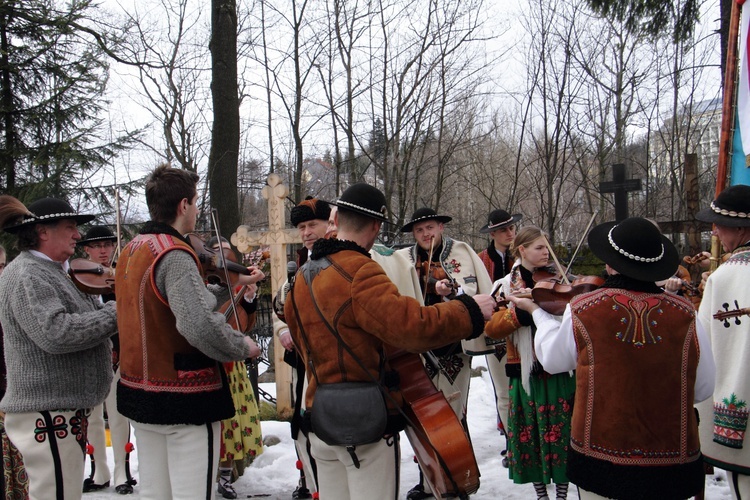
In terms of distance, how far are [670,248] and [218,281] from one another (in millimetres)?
2784

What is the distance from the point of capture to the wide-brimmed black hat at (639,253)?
2395 mm

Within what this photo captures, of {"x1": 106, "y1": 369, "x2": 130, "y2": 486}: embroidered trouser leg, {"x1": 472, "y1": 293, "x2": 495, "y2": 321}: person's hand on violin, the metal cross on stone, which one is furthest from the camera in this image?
the metal cross on stone

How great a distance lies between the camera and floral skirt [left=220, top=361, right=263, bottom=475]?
4.60 m

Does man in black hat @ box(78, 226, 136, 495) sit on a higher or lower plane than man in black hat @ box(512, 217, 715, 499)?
lower

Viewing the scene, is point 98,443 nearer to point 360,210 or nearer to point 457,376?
point 457,376

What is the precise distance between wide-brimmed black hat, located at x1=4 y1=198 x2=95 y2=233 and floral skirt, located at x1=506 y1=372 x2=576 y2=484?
316 centimetres

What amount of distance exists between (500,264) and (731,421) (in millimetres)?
3293

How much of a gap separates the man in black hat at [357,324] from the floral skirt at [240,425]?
2125 millimetres

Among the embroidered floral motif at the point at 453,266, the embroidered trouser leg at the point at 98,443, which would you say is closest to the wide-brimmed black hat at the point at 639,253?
the embroidered floral motif at the point at 453,266

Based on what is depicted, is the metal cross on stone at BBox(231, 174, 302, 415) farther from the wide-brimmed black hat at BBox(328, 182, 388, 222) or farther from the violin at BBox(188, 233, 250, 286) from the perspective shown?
the wide-brimmed black hat at BBox(328, 182, 388, 222)

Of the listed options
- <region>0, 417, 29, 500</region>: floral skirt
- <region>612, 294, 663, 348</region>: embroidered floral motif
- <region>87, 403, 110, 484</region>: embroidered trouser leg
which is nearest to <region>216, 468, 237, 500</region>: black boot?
<region>87, 403, 110, 484</region>: embroidered trouser leg

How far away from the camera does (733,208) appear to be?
3.05 meters

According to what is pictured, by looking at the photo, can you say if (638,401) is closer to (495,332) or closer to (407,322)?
(407,322)

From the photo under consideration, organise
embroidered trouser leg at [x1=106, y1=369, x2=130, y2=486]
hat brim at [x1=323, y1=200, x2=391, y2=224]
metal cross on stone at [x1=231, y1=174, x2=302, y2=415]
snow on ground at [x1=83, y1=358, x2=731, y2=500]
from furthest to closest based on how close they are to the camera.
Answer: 1. metal cross on stone at [x1=231, y1=174, x2=302, y2=415]
2. embroidered trouser leg at [x1=106, y1=369, x2=130, y2=486]
3. snow on ground at [x1=83, y1=358, x2=731, y2=500]
4. hat brim at [x1=323, y1=200, x2=391, y2=224]
